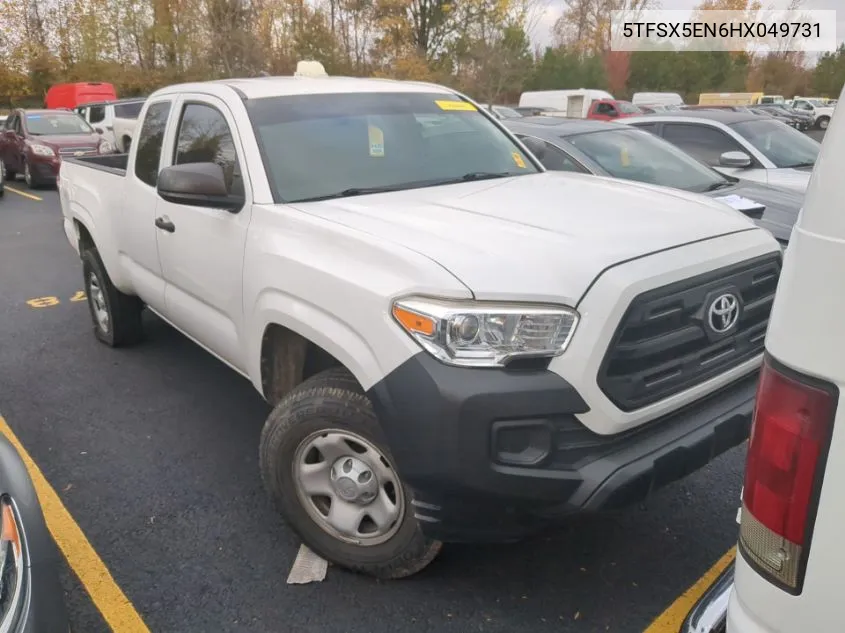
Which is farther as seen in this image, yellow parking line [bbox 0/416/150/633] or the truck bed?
the truck bed

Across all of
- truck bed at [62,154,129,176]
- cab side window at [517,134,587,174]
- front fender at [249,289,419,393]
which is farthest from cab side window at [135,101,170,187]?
cab side window at [517,134,587,174]

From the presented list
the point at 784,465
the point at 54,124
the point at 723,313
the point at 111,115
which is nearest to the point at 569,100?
the point at 111,115

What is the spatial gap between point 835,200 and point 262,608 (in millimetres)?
2333

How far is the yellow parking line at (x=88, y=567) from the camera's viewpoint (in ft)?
8.82

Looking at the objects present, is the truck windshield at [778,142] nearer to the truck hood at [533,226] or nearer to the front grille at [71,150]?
the truck hood at [533,226]

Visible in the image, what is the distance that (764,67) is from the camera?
58.6 metres

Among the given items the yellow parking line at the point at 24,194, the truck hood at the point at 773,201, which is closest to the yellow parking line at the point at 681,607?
the truck hood at the point at 773,201

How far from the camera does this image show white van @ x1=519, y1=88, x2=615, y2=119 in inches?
1204

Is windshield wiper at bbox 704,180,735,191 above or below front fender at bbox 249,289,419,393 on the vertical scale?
above

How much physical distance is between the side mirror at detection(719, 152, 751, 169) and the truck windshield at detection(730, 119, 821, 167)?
45 centimetres

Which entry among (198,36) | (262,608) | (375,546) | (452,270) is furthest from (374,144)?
(198,36)

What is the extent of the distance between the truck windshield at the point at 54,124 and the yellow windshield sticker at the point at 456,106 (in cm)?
1408

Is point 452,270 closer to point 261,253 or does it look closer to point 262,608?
point 261,253

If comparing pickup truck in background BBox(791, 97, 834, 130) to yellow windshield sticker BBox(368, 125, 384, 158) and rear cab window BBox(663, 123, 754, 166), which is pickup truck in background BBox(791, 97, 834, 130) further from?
yellow windshield sticker BBox(368, 125, 384, 158)
